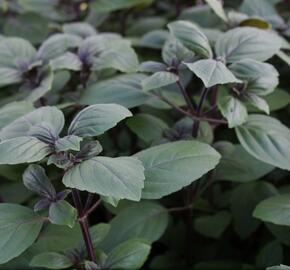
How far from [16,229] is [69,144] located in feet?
0.57

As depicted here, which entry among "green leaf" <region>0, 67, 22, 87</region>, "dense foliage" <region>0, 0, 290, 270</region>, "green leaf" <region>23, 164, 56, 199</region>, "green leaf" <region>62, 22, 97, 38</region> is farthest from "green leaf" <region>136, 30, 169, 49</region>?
"green leaf" <region>23, 164, 56, 199</region>

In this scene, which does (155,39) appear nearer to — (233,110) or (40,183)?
(233,110)

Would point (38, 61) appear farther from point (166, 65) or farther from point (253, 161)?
point (253, 161)

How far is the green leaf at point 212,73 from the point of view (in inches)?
32.4

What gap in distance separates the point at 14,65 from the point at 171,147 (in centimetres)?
46

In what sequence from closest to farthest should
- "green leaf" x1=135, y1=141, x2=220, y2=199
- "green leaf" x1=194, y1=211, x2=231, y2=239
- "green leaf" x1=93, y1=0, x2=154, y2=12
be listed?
"green leaf" x1=135, y1=141, x2=220, y2=199, "green leaf" x1=194, y1=211, x2=231, y2=239, "green leaf" x1=93, y1=0, x2=154, y2=12

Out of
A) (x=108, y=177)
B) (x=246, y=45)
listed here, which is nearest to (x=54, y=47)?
(x=246, y=45)

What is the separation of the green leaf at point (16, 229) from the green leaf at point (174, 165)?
19cm

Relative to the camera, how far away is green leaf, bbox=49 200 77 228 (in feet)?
2.51

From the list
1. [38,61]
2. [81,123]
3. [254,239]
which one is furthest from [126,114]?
[254,239]

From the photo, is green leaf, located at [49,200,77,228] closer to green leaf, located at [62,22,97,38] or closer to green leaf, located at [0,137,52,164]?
green leaf, located at [0,137,52,164]

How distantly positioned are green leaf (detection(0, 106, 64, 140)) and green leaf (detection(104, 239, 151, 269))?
23 centimetres

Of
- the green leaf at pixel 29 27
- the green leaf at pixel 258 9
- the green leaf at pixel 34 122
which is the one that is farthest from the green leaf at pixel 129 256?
the green leaf at pixel 29 27

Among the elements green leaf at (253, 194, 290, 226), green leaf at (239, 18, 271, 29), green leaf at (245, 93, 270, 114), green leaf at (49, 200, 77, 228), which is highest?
green leaf at (239, 18, 271, 29)
